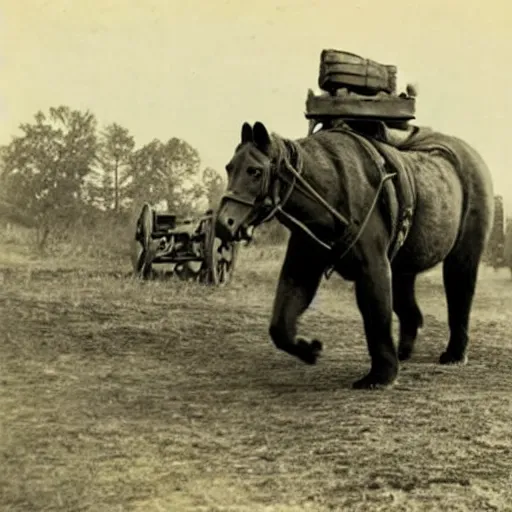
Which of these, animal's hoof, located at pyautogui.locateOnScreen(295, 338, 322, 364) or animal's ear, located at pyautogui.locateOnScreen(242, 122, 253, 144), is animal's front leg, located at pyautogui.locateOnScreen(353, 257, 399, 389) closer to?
animal's hoof, located at pyautogui.locateOnScreen(295, 338, 322, 364)

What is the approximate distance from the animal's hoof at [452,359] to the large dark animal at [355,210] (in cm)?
1

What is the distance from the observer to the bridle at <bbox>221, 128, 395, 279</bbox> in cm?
375

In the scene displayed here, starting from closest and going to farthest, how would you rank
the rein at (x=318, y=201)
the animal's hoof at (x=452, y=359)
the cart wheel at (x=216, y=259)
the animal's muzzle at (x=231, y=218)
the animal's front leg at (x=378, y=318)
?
the animal's muzzle at (x=231, y=218) < the rein at (x=318, y=201) < the animal's front leg at (x=378, y=318) < the animal's hoof at (x=452, y=359) < the cart wheel at (x=216, y=259)

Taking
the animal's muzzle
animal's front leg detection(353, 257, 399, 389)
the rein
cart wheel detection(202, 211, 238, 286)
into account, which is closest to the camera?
the animal's muzzle

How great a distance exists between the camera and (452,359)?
4.96m

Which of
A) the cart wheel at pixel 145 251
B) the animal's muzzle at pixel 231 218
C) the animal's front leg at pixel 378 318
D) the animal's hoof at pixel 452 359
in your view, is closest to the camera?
the animal's muzzle at pixel 231 218

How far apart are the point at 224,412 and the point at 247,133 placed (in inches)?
43.7

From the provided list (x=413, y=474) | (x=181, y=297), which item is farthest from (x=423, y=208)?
(x=181, y=297)

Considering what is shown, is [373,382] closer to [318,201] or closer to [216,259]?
[318,201]

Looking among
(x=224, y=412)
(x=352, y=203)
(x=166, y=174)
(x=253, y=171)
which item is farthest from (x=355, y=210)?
(x=166, y=174)

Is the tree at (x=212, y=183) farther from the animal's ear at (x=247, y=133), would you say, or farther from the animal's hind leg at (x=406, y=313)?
the animal's hind leg at (x=406, y=313)

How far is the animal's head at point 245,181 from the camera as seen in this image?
369 cm

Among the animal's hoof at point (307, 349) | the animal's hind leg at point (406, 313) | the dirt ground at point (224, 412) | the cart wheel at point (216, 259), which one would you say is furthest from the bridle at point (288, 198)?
the cart wheel at point (216, 259)

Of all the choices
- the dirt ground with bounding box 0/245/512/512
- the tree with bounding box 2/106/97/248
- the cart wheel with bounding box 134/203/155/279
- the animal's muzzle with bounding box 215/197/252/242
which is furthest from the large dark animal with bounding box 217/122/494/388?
the cart wheel with bounding box 134/203/155/279
